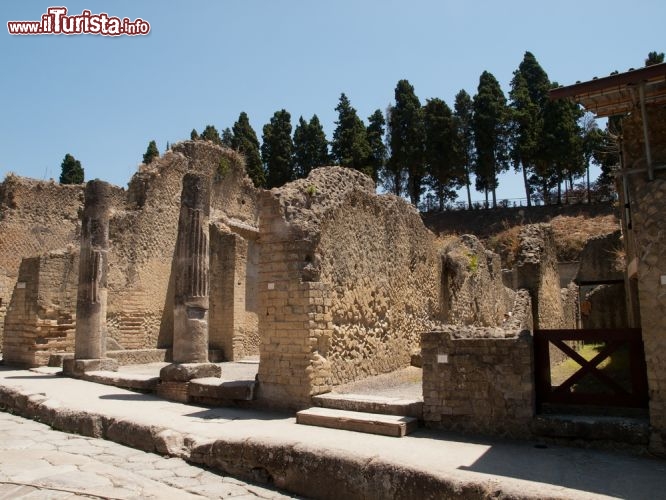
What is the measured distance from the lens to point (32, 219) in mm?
21250

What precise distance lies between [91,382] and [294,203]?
646 cm

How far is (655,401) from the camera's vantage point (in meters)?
5.68

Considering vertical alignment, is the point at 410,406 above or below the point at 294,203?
below

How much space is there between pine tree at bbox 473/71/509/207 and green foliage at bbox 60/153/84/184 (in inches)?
1214

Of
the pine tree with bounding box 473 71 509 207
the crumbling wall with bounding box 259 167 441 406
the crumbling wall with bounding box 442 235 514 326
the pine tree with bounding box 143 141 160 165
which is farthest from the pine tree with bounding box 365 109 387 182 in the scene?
the crumbling wall with bounding box 259 167 441 406

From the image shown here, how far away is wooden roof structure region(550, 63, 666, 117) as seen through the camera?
625cm

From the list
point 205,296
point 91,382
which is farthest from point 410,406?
point 91,382

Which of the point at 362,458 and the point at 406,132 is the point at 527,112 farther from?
the point at 362,458

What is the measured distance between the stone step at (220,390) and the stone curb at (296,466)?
1878 millimetres

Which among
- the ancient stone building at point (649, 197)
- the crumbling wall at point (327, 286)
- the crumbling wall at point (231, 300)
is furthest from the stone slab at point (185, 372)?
the ancient stone building at point (649, 197)

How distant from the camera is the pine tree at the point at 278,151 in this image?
1644 inches

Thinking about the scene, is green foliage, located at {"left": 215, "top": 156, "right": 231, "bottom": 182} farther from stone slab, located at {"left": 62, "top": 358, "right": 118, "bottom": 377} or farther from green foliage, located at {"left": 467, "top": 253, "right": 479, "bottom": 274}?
green foliage, located at {"left": 467, "top": 253, "right": 479, "bottom": 274}

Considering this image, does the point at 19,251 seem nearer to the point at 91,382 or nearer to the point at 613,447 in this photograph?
the point at 91,382

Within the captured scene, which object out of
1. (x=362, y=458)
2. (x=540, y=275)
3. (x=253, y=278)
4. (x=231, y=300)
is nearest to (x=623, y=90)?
(x=362, y=458)
